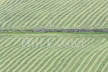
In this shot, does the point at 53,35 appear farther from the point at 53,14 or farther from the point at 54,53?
the point at 53,14

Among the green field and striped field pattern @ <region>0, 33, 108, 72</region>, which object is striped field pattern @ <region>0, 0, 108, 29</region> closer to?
the green field

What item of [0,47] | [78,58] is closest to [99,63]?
[78,58]

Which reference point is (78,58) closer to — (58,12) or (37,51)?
(37,51)

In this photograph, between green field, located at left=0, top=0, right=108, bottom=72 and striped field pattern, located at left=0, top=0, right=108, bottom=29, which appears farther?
striped field pattern, located at left=0, top=0, right=108, bottom=29

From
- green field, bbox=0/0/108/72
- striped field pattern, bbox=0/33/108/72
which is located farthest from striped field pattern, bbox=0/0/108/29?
striped field pattern, bbox=0/33/108/72

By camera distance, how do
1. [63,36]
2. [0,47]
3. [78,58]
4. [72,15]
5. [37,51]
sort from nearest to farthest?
[78,58], [37,51], [0,47], [63,36], [72,15]
